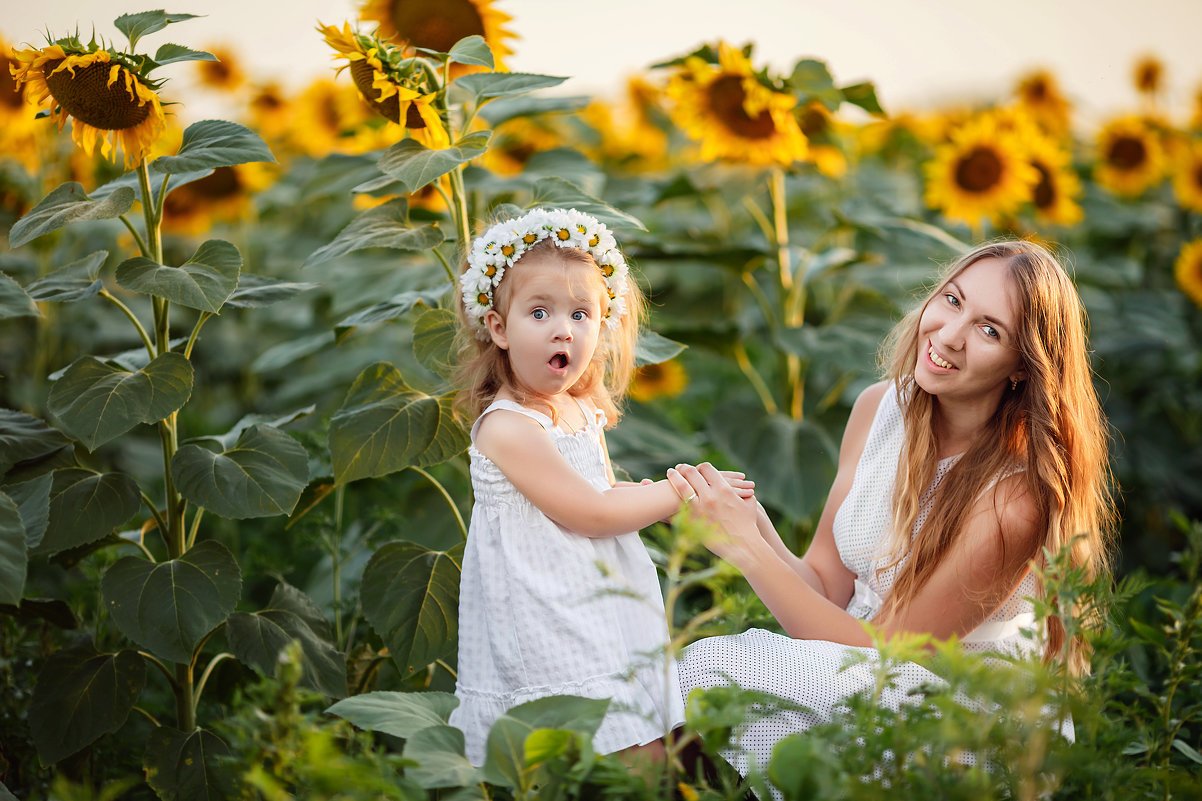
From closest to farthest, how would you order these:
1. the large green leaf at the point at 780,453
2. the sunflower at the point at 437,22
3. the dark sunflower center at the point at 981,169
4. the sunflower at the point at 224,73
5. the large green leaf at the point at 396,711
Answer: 1. the large green leaf at the point at 396,711
2. the sunflower at the point at 437,22
3. the large green leaf at the point at 780,453
4. the dark sunflower center at the point at 981,169
5. the sunflower at the point at 224,73

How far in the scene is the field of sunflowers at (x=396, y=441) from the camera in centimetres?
113

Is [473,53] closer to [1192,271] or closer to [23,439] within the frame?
[23,439]

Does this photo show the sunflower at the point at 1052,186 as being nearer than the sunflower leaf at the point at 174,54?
No

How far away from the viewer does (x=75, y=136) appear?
1.62 metres

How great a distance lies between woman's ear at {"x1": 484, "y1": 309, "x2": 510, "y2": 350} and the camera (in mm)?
1541

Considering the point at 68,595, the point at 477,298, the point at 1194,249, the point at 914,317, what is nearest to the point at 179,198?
the point at 68,595

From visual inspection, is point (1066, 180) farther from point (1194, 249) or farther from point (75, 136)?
point (75, 136)

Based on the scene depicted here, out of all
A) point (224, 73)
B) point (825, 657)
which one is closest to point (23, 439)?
point (825, 657)

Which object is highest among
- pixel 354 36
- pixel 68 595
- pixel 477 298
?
pixel 354 36

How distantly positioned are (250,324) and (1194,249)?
4.02 m

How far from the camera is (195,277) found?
5.20 feet

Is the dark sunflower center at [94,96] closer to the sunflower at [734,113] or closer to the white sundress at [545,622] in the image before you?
the white sundress at [545,622]

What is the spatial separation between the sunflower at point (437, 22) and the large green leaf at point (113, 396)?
894 mm

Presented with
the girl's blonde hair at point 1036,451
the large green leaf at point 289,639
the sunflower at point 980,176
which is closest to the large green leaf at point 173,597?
the large green leaf at point 289,639
